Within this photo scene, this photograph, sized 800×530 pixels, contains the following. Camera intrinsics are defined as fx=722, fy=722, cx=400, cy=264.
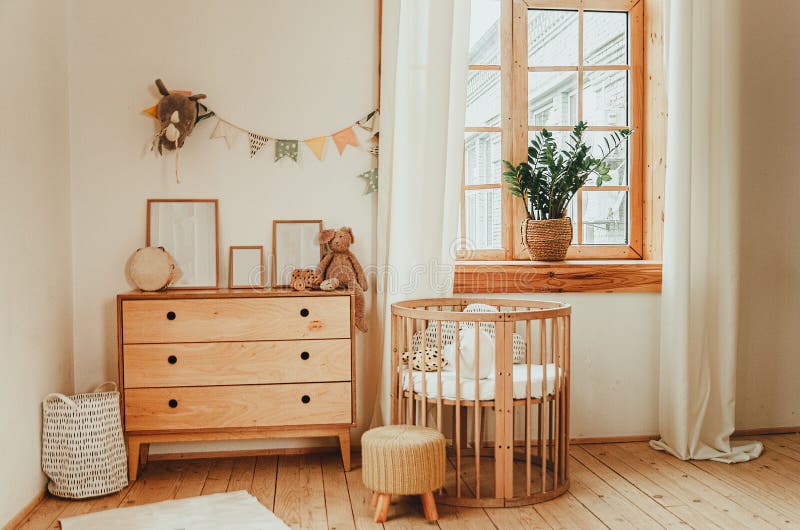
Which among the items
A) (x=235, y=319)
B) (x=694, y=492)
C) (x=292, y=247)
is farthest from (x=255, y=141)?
(x=694, y=492)

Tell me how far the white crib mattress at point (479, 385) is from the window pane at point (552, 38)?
5.32 feet

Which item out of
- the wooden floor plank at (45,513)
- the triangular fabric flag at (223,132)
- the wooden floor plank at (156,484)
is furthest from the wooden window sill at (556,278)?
the wooden floor plank at (45,513)

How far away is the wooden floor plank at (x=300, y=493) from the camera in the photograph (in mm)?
2367

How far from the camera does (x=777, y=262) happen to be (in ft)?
11.1

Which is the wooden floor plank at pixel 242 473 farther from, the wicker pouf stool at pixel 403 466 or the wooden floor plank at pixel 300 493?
the wicker pouf stool at pixel 403 466

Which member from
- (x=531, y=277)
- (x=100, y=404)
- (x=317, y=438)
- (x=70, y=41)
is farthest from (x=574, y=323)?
(x=70, y=41)

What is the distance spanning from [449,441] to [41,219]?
184 centimetres

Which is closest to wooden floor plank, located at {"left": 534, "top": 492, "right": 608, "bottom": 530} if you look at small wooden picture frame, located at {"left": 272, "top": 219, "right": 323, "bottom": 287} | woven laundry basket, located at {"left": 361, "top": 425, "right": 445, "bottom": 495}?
woven laundry basket, located at {"left": 361, "top": 425, "right": 445, "bottom": 495}

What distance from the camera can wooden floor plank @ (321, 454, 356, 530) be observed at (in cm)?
234

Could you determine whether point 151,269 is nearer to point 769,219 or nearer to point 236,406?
point 236,406

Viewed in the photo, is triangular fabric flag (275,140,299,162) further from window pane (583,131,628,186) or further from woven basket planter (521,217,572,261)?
window pane (583,131,628,186)

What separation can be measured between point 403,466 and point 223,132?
1.61m

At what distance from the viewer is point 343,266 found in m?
2.97

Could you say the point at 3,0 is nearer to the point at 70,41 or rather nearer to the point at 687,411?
the point at 70,41
